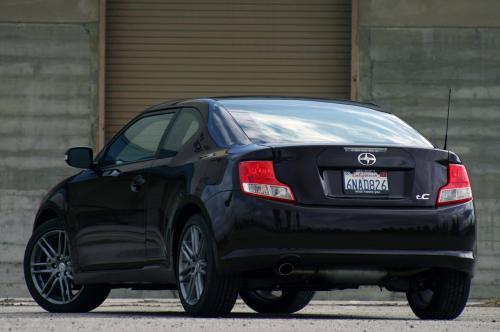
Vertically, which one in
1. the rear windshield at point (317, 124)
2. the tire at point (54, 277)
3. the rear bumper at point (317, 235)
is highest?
the rear windshield at point (317, 124)

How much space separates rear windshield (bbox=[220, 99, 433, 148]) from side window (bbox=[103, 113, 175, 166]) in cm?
66

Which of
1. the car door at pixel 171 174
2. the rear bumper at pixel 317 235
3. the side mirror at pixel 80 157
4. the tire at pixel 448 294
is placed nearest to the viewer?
the rear bumper at pixel 317 235

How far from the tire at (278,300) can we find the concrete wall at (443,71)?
8.21 m

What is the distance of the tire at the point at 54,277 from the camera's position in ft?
40.4

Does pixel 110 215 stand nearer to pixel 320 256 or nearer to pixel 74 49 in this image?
pixel 320 256

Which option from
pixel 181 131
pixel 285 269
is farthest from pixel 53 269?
pixel 285 269

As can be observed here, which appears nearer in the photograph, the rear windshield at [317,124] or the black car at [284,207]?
the black car at [284,207]

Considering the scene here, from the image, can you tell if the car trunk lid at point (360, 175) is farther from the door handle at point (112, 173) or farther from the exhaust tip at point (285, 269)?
the door handle at point (112, 173)

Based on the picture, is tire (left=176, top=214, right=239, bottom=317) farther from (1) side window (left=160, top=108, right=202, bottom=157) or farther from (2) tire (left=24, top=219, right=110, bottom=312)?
(2) tire (left=24, top=219, right=110, bottom=312)

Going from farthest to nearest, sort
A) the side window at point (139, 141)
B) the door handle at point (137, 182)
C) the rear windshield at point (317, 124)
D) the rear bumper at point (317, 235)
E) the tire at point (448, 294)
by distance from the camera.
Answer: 1. the side window at point (139, 141)
2. the door handle at point (137, 182)
3. the tire at point (448, 294)
4. the rear windshield at point (317, 124)
5. the rear bumper at point (317, 235)

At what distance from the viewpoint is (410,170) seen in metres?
10.2

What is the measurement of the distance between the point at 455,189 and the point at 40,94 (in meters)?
11.6

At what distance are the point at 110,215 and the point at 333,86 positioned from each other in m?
9.78

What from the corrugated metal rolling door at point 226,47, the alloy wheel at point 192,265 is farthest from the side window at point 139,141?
the corrugated metal rolling door at point 226,47
